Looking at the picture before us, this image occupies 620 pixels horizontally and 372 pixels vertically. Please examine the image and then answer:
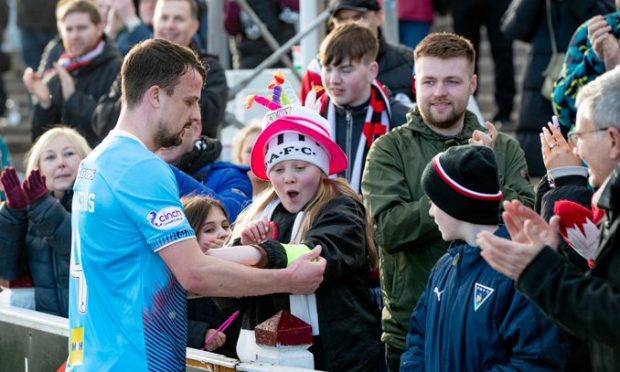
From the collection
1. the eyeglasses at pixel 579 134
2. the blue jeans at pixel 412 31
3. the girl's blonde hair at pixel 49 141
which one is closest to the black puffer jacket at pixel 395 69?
the girl's blonde hair at pixel 49 141

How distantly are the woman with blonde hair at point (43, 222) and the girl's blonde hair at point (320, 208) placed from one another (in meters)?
1.56

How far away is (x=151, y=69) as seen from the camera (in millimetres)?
5051

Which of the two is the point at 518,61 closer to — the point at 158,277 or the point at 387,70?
the point at 387,70

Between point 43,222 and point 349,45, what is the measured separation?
2096 mm

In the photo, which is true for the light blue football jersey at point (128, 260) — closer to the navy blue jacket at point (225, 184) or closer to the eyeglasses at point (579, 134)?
the eyeglasses at point (579, 134)

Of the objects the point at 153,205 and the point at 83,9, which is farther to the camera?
the point at 83,9

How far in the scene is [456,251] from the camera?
16.0 feet

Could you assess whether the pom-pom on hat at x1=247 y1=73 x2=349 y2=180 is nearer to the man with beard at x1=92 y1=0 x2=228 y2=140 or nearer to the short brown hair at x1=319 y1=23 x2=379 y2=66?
the short brown hair at x1=319 y1=23 x2=379 y2=66

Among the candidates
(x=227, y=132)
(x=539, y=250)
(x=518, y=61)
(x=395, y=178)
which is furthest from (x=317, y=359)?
(x=518, y=61)

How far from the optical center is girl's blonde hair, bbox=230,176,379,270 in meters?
5.93

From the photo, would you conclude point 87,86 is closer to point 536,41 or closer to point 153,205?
point 536,41

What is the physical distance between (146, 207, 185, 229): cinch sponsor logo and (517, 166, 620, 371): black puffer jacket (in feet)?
4.84

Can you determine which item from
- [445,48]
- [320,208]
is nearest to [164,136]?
[320,208]

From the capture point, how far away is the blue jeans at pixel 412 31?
38.6 feet
